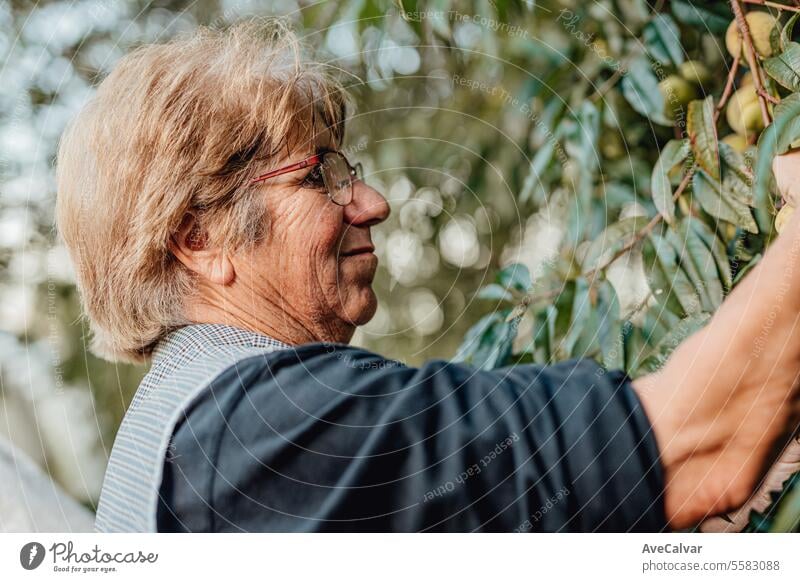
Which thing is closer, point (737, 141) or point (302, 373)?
point (302, 373)

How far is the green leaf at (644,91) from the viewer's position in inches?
35.1

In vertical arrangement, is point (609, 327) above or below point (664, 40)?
below

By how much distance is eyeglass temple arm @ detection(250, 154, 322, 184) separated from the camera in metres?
0.80

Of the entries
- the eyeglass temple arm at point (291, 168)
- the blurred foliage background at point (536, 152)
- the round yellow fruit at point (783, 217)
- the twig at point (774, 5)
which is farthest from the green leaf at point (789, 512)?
the eyeglass temple arm at point (291, 168)

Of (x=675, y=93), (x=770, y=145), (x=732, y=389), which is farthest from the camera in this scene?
(x=675, y=93)

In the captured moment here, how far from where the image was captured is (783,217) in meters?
0.78

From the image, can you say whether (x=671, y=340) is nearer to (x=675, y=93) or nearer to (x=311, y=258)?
(x=675, y=93)

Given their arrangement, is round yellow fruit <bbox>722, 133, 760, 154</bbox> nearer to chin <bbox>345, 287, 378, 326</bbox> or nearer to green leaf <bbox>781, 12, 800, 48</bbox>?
green leaf <bbox>781, 12, 800, 48</bbox>

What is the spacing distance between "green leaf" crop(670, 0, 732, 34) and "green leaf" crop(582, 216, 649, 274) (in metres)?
0.22

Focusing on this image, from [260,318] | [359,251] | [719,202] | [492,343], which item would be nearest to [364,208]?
[359,251]

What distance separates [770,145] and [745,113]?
6cm

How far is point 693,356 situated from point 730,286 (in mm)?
170
